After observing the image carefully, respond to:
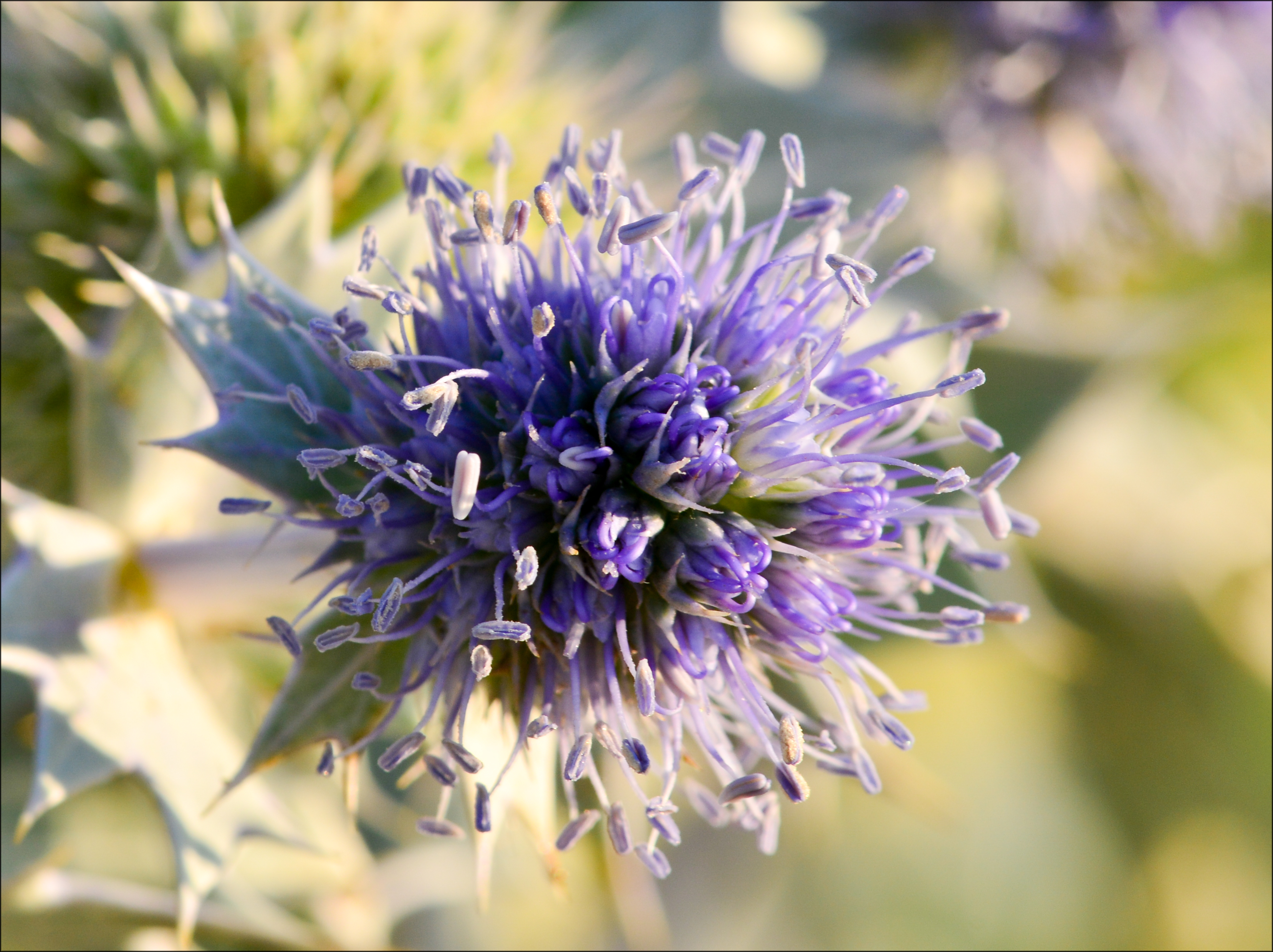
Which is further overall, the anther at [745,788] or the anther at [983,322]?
the anther at [983,322]

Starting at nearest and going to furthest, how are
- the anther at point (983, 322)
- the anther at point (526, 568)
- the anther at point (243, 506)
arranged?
the anther at point (526, 568)
the anther at point (243, 506)
the anther at point (983, 322)

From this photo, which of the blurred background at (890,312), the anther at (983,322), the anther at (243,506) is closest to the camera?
the anther at (243,506)

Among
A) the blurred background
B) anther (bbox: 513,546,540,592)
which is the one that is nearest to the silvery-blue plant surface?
anther (bbox: 513,546,540,592)

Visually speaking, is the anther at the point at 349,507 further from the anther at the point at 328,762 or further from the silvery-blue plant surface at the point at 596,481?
the anther at the point at 328,762

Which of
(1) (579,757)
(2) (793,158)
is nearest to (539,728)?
(1) (579,757)

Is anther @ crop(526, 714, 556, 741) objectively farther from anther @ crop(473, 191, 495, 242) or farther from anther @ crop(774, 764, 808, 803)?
anther @ crop(473, 191, 495, 242)

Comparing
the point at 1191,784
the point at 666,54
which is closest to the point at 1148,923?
the point at 1191,784

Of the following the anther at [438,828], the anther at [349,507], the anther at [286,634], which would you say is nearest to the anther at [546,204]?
the anther at [349,507]

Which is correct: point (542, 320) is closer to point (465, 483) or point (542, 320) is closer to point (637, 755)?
point (465, 483)
